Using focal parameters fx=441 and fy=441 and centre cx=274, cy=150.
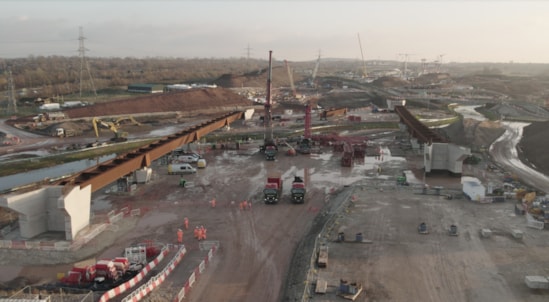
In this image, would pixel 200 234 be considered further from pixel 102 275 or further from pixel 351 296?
pixel 351 296

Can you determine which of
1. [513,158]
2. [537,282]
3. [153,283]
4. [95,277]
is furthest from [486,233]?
[513,158]

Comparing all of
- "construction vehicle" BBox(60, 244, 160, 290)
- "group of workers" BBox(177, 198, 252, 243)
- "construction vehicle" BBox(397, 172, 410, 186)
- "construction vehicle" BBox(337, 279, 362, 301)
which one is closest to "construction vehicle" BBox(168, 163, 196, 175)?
"group of workers" BBox(177, 198, 252, 243)

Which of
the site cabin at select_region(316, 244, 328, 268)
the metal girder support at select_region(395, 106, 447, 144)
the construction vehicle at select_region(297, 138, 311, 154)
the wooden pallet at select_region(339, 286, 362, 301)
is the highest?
the metal girder support at select_region(395, 106, 447, 144)

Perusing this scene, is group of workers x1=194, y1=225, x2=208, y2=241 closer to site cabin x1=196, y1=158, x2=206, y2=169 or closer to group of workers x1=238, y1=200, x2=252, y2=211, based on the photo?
group of workers x1=238, y1=200, x2=252, y2=211

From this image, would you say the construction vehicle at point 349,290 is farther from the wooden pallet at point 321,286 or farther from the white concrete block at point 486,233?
the white concrete block at point 486,233

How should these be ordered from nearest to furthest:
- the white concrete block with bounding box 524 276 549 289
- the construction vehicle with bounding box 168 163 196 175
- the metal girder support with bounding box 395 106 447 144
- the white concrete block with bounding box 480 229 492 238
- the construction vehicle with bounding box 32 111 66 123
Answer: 1. the white concrete block with bounding box 524 276 549 289
2. the white concrete block with bounding box 480 229 492 238
3. the construction vehicle with bounding box 168 163 196 175
4. the metal girder support with bounding box 395 106 447 144
5. the construction vehicle with bounding box 32 111 66 123

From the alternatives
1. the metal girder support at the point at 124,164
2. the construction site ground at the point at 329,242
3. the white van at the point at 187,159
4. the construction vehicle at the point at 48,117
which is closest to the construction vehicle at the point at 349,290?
the construction site ground at the point at 329,242

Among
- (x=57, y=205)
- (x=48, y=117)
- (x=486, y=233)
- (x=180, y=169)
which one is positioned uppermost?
(x=48, y=117)

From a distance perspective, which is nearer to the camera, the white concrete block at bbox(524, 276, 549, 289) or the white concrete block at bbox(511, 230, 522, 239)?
the white concrete block at bbox(524, 276, 549, 289)
